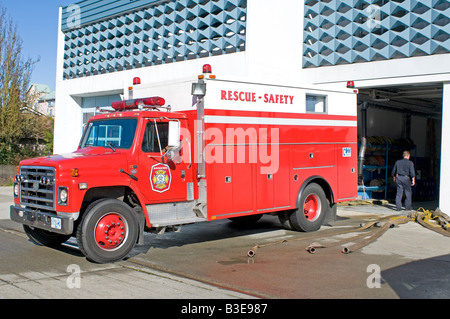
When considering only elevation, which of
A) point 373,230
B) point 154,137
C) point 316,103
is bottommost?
point 373,230

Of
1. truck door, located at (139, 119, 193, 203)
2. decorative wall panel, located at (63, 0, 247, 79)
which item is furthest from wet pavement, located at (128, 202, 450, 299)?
decorative wall panel, located at (63, 0, 247, 79)

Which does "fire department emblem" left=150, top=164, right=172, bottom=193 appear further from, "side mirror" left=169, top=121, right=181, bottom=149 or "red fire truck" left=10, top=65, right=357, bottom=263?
"side mirror" left=169, top=121, right=181, bottom=149

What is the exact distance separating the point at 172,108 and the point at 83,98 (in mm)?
16053

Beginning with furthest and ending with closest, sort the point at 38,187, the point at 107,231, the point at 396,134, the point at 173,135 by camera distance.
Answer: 1. the point at 396,134
2. the point at 173,135
3. the point at 38,187
4. the point at 107,231

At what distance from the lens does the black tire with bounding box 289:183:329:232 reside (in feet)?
34.8

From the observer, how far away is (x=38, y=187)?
7.99 m

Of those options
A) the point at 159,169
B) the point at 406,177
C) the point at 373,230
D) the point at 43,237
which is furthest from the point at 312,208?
the point at 43,237

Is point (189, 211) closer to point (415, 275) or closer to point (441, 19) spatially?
point (415, 275)

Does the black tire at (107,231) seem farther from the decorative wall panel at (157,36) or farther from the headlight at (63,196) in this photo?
the decorative wall panel at (157,36)

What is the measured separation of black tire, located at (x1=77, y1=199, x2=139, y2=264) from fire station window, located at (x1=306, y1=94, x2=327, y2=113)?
→ 4715mm

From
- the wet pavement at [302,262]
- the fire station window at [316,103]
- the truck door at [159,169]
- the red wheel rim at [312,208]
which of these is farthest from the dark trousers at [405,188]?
the truck door at [159,169]

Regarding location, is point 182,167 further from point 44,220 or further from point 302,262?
point 302,262

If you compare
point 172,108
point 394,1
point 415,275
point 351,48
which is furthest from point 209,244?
point 394,1

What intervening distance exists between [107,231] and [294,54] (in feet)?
33.5
